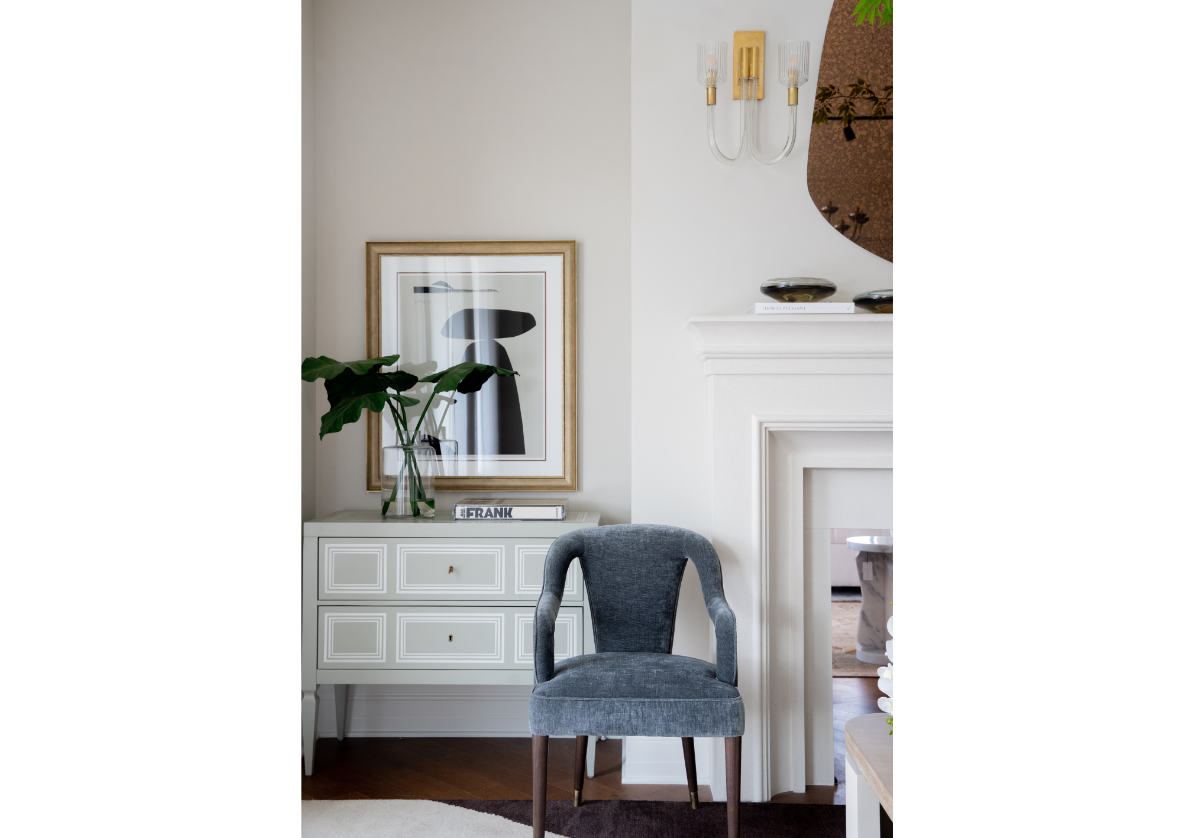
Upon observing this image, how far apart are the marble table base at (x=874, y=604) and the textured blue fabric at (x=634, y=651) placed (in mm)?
958

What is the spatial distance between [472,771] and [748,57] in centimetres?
249

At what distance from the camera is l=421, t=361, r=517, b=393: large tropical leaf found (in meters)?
2.65

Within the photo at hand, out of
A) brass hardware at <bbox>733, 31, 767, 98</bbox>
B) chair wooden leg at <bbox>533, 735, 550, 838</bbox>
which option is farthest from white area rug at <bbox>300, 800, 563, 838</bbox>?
brass hardware at <bbox>733, 31, 767, 98</bbox>

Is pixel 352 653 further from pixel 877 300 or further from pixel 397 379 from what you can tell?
pixel 877 300

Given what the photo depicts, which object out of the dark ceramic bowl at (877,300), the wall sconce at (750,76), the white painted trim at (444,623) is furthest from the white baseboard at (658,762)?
the wall sconce at (750,76)

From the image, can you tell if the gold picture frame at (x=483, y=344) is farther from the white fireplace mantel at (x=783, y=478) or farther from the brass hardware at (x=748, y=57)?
the brass hardware at (x=748, y=57)

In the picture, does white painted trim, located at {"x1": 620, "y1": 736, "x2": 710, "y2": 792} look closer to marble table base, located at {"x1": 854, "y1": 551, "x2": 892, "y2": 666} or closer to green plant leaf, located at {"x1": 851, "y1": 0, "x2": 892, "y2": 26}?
marble table base, located at {"x1": 854, "y1": 551, "x2": 892, "y2": 666}

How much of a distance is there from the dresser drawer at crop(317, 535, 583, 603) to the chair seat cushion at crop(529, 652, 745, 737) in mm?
526

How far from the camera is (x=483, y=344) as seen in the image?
9.89ft
